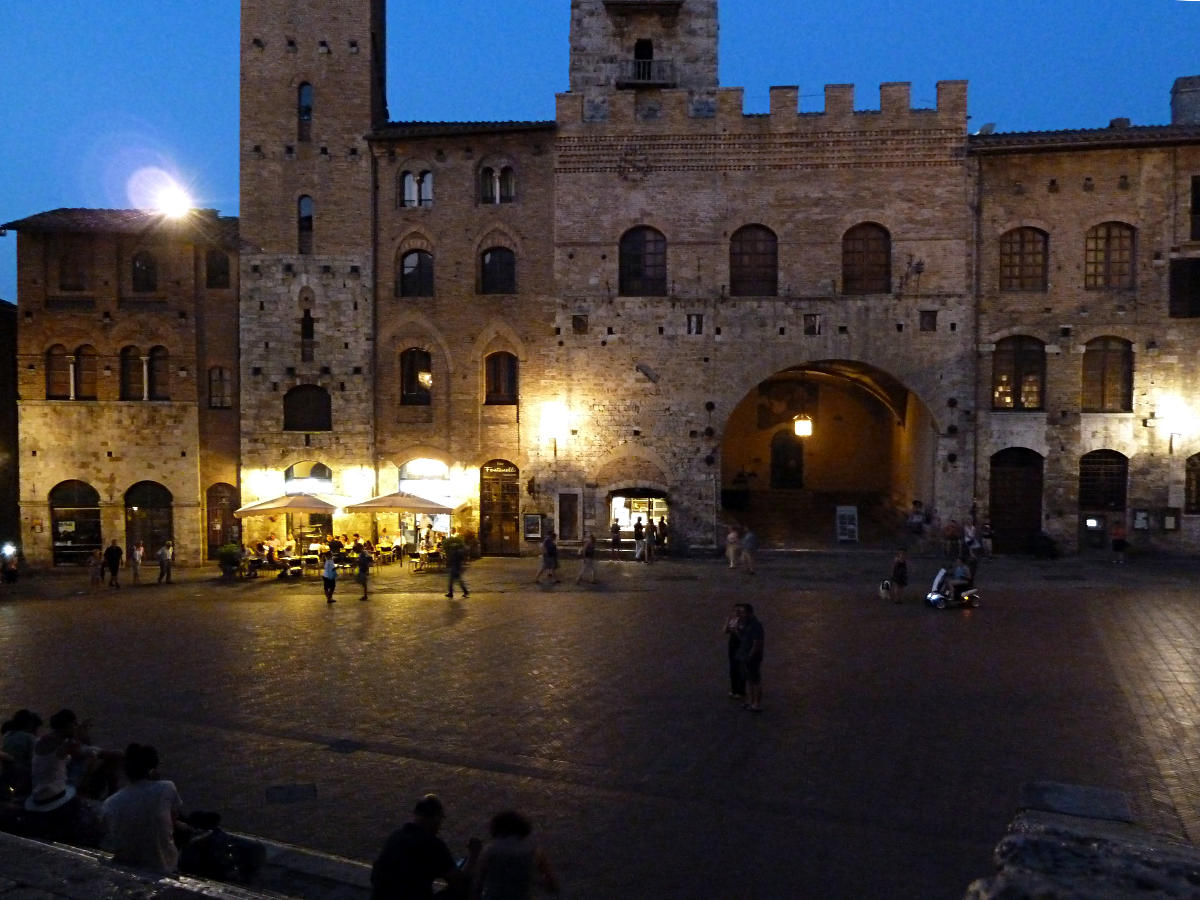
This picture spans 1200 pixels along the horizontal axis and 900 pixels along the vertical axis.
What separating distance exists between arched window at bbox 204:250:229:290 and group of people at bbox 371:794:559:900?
25.8 meters

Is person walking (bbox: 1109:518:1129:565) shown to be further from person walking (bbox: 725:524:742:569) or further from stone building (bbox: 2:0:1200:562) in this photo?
person walking (bbox: 725:524:742:569)

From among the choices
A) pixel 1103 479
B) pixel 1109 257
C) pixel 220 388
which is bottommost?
pixel 1103 479

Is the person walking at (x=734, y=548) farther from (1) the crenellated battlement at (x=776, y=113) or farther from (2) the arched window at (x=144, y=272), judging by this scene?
(2) the arched window at (x=144, y=272)

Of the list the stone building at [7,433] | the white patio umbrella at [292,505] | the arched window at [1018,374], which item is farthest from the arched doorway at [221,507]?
the arched window at [1018,374]

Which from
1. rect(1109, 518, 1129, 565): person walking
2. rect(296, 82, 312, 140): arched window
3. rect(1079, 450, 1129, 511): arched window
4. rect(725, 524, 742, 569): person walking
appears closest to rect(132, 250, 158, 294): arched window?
rect(296, 82, 312, 140): arched window

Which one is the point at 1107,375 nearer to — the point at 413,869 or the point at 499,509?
the point at 499,509

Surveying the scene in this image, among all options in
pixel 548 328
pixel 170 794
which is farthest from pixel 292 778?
pixel 548 328

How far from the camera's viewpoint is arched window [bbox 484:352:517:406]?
87.9 ft

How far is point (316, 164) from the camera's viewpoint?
26.7 m

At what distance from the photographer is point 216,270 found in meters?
27.6

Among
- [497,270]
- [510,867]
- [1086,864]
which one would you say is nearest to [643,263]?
[497,270]

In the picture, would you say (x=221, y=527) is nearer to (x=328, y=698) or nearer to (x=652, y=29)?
(x=328, y=698)

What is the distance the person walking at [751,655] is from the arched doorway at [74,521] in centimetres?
2395

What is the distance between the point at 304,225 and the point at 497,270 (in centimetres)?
625
